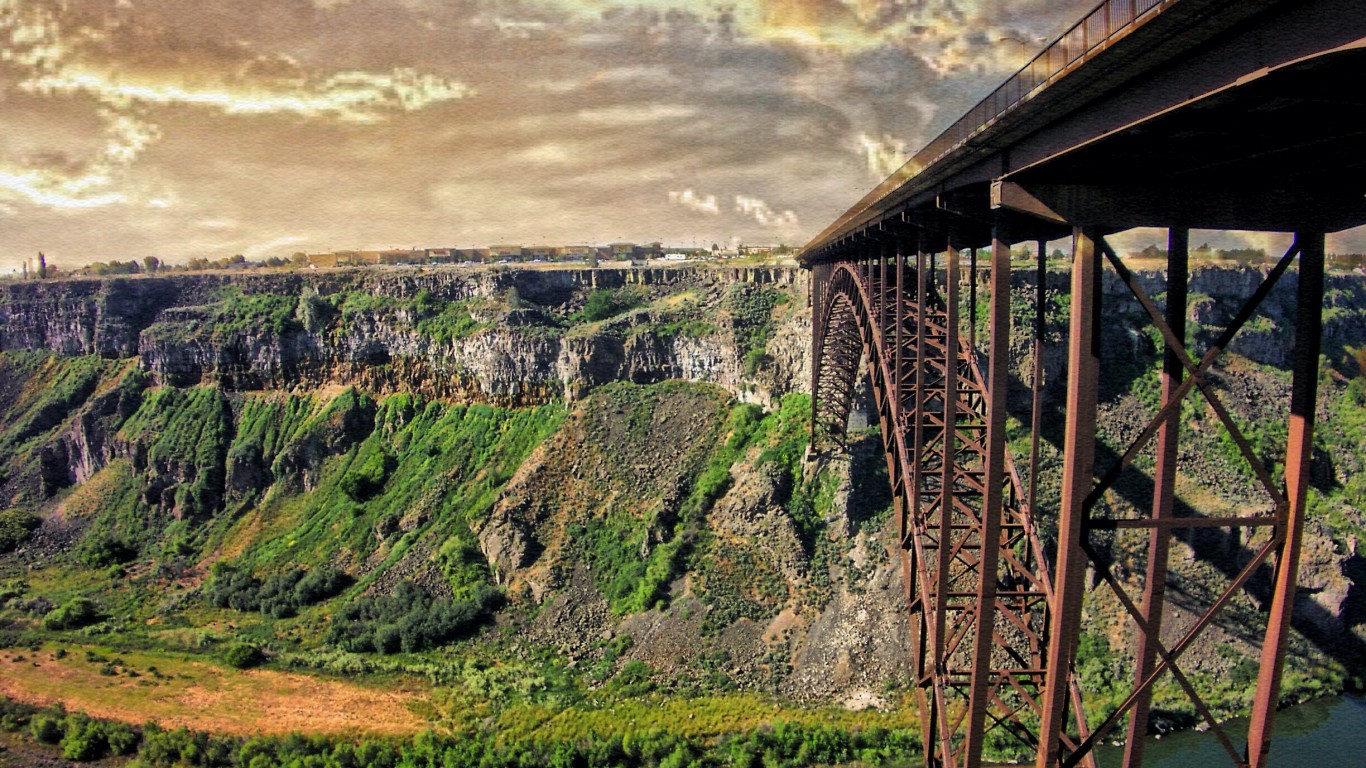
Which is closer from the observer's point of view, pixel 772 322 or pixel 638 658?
pixel 638 658

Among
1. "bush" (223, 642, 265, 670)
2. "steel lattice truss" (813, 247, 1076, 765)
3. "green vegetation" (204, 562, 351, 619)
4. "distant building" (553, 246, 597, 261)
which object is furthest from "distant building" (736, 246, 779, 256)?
"bush" (223, 642, 265, 670)

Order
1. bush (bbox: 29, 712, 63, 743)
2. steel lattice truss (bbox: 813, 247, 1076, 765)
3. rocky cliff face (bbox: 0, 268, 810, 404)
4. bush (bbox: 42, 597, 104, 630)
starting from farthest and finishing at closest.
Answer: rocky cliff face (bbox: 0, 268, 810, 404) → bush (bbox: 42, 597, 104, 630) → bush (bbox: 29, 712, 63, 743) → steel lattice truss (bbox: 813, 247, 1076, 765)

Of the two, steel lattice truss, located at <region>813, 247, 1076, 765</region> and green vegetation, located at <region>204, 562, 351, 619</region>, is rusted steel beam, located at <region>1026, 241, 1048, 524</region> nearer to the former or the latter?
steel lattice truss, located at <region>813, 247, 1076, 765</region>

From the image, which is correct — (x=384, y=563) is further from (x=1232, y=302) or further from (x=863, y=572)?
(x=1232, y=302)

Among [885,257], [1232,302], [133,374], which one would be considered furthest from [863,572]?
[133,374]

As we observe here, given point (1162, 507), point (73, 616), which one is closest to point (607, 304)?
point (73, 616)

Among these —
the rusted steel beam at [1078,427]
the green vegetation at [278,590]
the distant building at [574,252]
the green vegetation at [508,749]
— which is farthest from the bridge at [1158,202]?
the distant building at [574,252]
